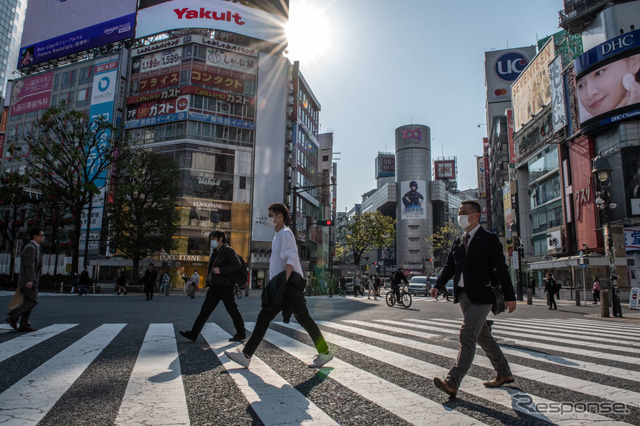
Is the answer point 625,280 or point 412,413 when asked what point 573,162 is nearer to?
point 625,280

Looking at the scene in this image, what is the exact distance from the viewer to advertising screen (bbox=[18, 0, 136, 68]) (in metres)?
48.0

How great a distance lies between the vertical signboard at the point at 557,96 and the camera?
3534 centimetres

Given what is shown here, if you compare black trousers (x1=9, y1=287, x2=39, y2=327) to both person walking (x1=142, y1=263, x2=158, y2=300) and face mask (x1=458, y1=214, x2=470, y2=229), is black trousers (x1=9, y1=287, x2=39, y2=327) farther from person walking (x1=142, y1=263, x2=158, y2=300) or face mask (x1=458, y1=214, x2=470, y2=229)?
person walking (x1=142, y1=263, x2=158, y2=300)

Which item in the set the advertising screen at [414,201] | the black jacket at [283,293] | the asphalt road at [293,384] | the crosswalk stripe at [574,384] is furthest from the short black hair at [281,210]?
the advertising screen at [414,201]

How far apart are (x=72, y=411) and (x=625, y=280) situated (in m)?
34.7

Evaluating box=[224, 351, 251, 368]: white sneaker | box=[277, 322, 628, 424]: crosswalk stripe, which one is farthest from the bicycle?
box=[224, 351, 251, 368]: white sneaker

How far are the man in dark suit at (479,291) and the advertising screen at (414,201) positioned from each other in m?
118

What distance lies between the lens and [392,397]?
3131 mm

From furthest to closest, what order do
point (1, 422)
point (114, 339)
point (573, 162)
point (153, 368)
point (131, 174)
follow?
point (573, 162)
point (131, 174)
point (114, 339)
point (153, 368)
point (1, 422)

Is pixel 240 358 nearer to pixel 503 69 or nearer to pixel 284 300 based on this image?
pixel 284 300

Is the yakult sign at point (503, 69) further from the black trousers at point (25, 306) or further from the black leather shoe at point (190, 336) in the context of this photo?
the black trousers at point (25, 306)

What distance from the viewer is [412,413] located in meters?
2.75

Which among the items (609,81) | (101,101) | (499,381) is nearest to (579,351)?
(499,381)

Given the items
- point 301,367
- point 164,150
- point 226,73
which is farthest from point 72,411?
point 226,73
